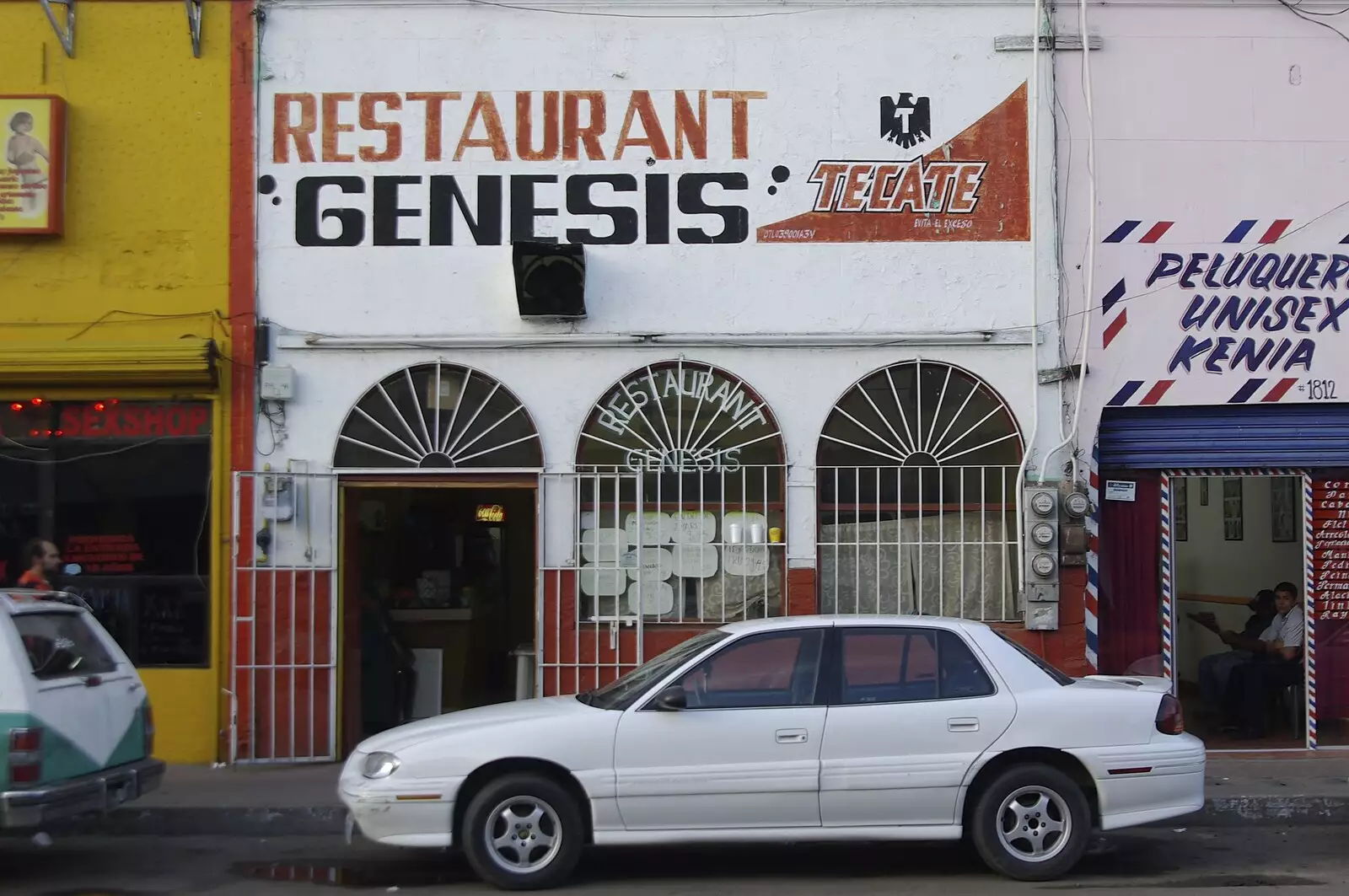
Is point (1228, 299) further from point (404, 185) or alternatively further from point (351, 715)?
point (351, 715)

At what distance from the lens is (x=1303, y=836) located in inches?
361

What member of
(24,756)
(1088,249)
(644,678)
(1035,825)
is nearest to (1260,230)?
(1088,249)

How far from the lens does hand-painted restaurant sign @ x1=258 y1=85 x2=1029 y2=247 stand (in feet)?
37.4

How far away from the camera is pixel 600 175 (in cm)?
1145

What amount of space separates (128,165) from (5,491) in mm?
2863

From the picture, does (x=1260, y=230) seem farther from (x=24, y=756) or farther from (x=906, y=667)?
(x=24, y=756)

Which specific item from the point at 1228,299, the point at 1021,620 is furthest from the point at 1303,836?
the point at 1228,299

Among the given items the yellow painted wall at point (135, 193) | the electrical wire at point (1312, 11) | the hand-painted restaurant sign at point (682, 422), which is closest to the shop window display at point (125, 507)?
the yellow painted wall at point (135, 193)

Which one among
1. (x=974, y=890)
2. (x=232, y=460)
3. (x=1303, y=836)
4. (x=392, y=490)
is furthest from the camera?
(x=392, y=490)

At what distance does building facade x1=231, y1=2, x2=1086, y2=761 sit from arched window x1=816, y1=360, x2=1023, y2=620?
25mm

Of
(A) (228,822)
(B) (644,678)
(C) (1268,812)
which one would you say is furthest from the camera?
(C) (1268,812)

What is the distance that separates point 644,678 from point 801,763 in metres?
1.04

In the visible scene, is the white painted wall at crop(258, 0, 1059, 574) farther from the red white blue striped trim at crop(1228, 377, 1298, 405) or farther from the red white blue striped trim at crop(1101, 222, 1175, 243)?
the red white blue striped trim at crop(1228, 377, 1298, 405)

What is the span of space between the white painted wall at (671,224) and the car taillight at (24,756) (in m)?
4.24
